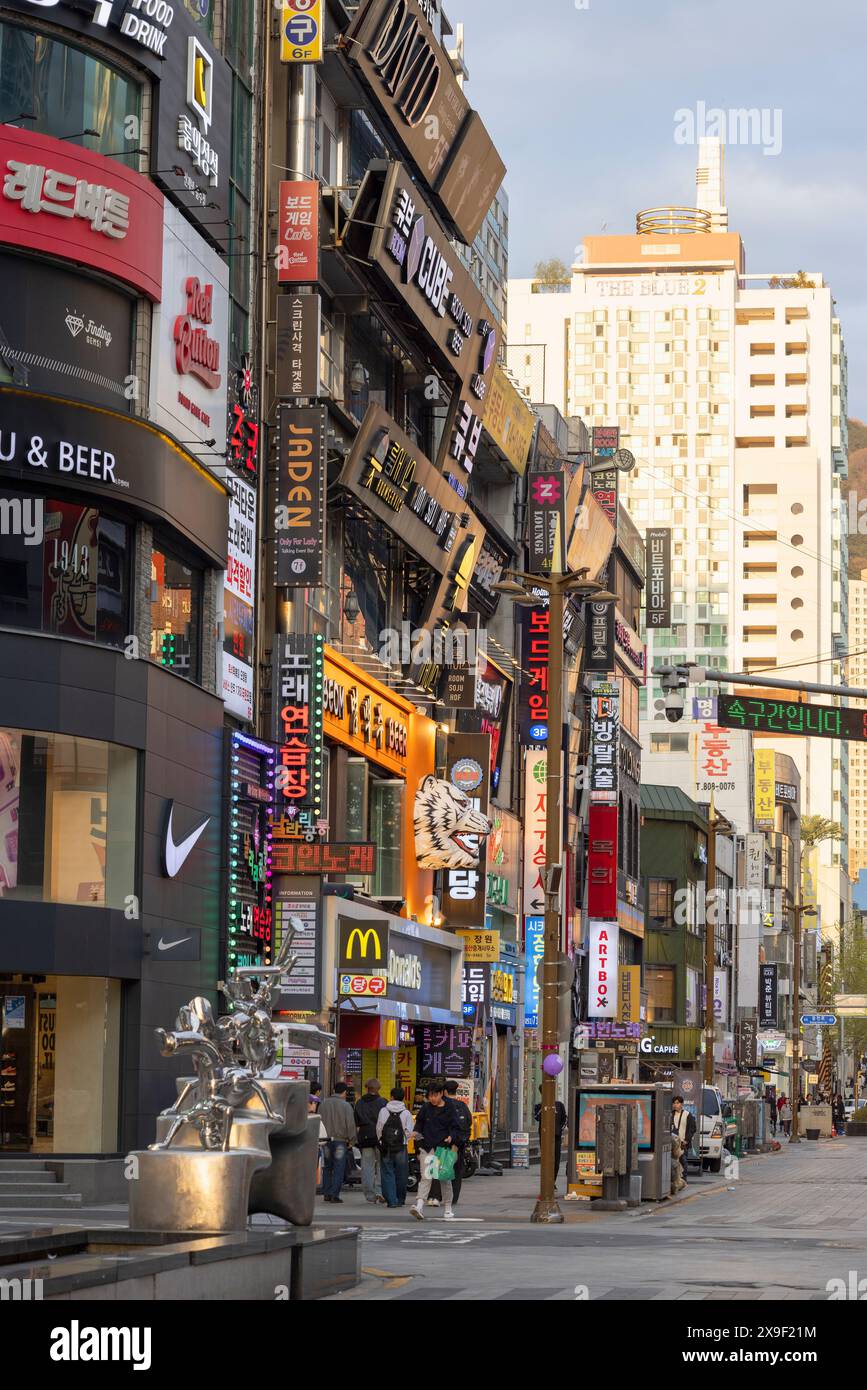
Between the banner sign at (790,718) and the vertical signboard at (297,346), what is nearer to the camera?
the banner sign at (790,718)

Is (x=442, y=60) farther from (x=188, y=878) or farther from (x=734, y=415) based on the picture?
(x=734, y=415)

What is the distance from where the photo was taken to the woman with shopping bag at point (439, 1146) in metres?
29.8

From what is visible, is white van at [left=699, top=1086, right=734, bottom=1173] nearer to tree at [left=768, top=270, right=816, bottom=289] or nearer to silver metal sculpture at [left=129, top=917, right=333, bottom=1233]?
silver metal sculpture at [left=129, top=917, right=333, bottom=1233]

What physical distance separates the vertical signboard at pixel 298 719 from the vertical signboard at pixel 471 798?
12.0 metres

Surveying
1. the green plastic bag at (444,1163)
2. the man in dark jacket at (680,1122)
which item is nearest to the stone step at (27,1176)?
the green plastic bag at (444,1163)

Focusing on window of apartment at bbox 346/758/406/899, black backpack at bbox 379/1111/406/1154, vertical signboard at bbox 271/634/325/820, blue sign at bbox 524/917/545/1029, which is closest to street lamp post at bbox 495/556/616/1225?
black backpack at bbox 379/1111/406/1154

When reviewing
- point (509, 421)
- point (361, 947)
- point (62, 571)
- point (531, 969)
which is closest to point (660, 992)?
point (531, 969)

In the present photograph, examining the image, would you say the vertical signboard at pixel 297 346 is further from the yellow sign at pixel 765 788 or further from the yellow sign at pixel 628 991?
the yellow sign at pixel 765 788

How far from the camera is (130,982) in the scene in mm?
32250

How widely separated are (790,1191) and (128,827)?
15915mm

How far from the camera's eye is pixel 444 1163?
29906 mm

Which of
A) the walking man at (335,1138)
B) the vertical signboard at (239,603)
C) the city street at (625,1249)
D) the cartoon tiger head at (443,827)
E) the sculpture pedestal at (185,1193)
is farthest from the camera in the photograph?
the cartoon tiger head at (443,827)

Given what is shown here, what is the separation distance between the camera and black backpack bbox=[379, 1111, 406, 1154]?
32.5m
